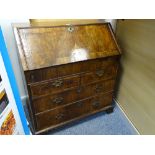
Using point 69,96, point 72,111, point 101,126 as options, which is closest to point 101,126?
point 101,126

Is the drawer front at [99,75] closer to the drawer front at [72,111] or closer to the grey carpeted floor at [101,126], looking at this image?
the drawer front at [72,111]

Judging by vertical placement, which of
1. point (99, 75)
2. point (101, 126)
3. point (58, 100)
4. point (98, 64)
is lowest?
point (101, 126)

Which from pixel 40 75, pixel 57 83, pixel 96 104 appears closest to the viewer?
pixel 40 75

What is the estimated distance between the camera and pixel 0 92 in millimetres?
854

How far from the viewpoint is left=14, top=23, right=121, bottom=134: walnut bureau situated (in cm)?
113

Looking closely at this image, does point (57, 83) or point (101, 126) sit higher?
point (57, 83)

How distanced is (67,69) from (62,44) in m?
0.19

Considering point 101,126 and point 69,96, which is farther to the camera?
point 101,126

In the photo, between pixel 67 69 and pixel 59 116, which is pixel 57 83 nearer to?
pixel 67 69

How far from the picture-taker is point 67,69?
120 centimetres

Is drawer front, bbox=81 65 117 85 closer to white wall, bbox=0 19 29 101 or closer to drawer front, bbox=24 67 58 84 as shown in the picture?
drawer front, bbox=24 67 58 84

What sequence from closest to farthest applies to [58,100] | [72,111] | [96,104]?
1. [58,100]
2. [72,111]
3. [96,104]
